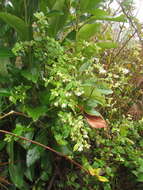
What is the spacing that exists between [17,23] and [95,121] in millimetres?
597

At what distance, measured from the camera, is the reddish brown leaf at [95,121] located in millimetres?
941

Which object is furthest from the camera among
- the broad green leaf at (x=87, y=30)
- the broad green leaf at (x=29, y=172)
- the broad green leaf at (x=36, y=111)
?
the broad green leaf at (x=87, y=30)

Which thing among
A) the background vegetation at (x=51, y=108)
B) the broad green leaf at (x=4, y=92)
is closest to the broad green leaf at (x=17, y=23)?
the background vegetation at (x=51, y=108)

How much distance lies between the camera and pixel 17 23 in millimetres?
897

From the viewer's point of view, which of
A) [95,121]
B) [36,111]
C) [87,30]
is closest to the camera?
[36,111]

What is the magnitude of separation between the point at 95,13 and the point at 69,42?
0.21 m

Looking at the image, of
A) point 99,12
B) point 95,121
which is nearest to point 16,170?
point 95,121

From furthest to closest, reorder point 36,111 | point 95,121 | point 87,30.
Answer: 1. point 87,30
2. point 95,121
3. point 36,111

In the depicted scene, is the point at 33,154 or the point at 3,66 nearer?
the point at 33,154

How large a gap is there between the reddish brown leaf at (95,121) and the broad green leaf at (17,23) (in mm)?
508

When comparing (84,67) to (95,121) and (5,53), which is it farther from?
(5,53)

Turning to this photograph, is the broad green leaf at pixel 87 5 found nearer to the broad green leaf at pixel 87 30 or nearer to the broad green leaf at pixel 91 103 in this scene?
the broad green leaf at pixel 87 30

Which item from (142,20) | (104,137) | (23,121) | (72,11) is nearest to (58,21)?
(72,11)

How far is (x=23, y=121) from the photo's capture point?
3.26ft
